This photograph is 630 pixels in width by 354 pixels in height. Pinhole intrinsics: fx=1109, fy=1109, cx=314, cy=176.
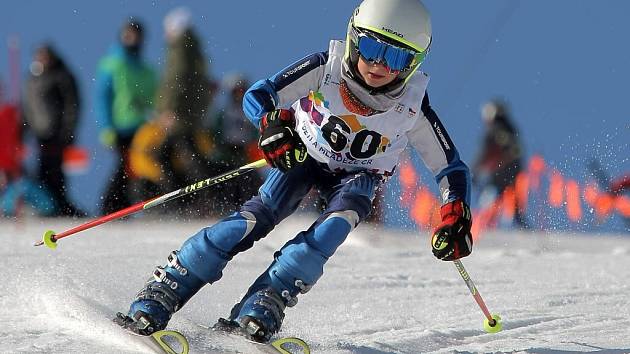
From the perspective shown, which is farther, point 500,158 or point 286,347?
point 500,158

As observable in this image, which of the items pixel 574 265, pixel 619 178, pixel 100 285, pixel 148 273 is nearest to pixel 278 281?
pixel 100 285

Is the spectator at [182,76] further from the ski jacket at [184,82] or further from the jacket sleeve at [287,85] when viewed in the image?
the jacket sleeve at [287,85]

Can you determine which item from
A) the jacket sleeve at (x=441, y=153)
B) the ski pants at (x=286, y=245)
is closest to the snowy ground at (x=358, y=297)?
the ski pants at (x=286, y=245)

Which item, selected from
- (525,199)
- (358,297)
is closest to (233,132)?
(525,199)

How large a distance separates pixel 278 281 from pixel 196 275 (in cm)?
34

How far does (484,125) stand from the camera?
12266 millimetres

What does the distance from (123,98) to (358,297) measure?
159 inches

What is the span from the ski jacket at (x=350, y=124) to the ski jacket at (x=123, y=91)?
197 inches

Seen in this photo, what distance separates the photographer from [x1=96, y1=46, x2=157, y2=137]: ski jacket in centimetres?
962

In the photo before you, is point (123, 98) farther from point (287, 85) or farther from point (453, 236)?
point (453, 236)

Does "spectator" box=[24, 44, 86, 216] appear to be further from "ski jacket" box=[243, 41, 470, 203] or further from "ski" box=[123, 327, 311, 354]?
"ski" box=[123, 327, 311, 354]

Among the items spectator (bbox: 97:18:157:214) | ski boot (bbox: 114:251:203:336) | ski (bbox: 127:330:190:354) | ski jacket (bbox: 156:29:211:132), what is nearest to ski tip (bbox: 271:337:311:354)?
ski (bbox: 127:330:190:354)

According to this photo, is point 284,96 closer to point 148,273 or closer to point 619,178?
point 148,273

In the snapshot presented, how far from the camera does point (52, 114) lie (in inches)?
391
